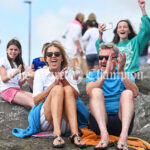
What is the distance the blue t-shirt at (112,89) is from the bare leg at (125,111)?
0.19 m

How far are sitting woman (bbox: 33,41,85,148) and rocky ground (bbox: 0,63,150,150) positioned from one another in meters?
0.21

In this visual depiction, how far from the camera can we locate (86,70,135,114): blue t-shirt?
3.87 m

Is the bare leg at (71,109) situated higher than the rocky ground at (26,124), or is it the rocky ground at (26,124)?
the bare leg at (71,109)

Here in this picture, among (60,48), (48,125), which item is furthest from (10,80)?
(48,125)

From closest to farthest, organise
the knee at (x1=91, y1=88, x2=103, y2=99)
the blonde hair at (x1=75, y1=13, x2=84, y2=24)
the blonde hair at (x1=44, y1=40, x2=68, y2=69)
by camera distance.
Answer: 1. the knee at (x1=91, y1=88, x2=103, y2=99)
2. the blonde hair at (x1=44, y1=40, x2=68, y2=69)
3. the blonde hair at (x1=75, y1=13, x2=84, y2=24)

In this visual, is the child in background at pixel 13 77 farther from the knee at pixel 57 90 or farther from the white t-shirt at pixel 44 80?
the knee at pixel 57 90

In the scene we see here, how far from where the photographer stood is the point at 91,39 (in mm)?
7730

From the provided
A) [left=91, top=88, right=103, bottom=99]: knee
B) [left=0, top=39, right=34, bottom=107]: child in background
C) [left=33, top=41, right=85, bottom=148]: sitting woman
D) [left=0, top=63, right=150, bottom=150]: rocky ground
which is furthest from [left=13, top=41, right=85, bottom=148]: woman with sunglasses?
[left=0, top=39, right=34, bottom=107]: child in background

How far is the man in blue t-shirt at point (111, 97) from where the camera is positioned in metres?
3.51

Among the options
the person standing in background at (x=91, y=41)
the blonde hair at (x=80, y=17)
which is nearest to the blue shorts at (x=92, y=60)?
the person standing in background at (x=91, y=41)

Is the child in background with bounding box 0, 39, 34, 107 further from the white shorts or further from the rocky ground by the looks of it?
the white shorts

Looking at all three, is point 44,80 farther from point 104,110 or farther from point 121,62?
point 121,62

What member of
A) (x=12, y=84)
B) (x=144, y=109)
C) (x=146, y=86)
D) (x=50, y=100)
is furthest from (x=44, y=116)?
(x=146, y=86)

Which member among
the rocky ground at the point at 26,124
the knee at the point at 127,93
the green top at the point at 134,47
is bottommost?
the rocky ground at the point at 26,124
